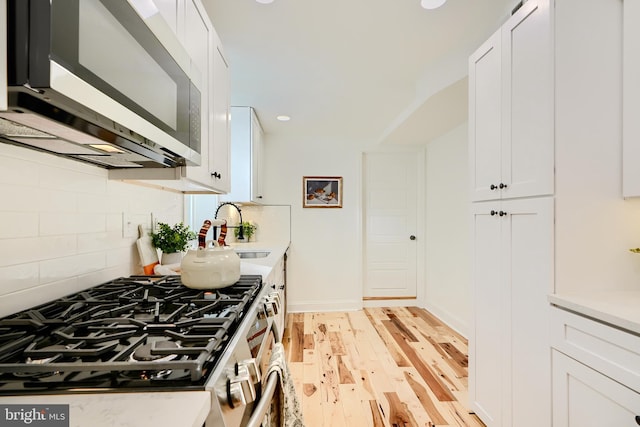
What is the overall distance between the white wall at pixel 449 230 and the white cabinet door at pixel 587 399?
192cm

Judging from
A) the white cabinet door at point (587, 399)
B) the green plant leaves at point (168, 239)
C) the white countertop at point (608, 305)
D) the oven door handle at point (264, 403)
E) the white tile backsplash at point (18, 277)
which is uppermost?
the green plant leaves at point (168, 239)

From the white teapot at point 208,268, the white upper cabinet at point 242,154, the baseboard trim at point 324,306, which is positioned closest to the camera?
the white teapot at point 208,268

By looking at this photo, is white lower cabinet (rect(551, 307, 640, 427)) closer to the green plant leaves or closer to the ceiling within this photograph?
the ceiling

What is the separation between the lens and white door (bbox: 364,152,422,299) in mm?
4543

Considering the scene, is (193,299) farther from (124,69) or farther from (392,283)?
(392,283)

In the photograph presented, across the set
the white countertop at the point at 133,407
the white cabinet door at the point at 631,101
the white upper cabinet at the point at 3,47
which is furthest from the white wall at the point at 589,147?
the white upper cabinet at the point at 3,47

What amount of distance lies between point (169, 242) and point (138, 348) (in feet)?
3.64

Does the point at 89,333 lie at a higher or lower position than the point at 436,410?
higher

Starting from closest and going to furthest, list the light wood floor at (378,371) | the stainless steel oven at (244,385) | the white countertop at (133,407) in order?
the white countertop at (133,407), the stainless steel oven at (244,385), the light wood floor at (378,371)

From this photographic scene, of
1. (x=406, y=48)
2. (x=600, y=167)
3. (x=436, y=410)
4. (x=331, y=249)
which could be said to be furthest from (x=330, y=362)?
(x=406, y=48)

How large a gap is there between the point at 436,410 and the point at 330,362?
96cm

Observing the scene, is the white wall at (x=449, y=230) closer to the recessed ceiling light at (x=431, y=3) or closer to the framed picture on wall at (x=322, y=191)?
the framed picture on wall at (x=322, y=191)

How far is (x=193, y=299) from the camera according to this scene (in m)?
1.12

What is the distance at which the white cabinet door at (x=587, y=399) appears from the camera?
1043 millimetres
